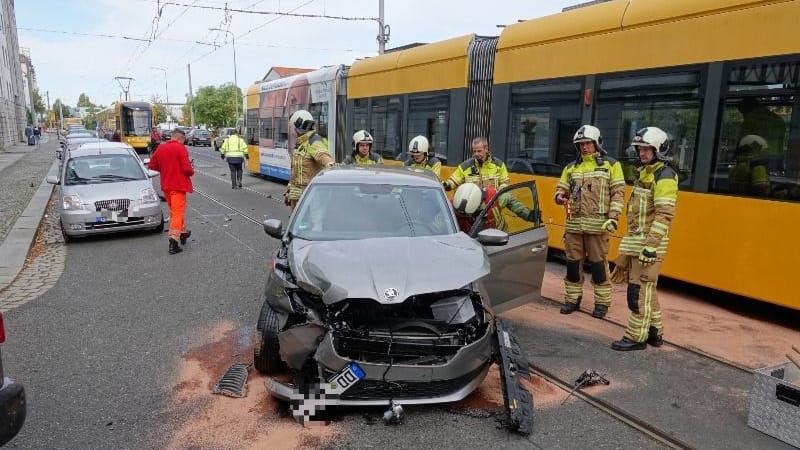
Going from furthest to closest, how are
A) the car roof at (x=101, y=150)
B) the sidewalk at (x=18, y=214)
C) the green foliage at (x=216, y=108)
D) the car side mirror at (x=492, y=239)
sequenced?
the green foliage at (x=216, y=108), the car roof at (x=101, y=150), the sidewalk at (x=18, y=214), the car side mirror at (x=492, y=239)

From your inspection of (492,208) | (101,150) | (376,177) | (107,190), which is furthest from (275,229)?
(101,150)

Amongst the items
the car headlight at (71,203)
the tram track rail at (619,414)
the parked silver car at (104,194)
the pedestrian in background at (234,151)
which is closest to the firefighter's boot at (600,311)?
the tram track rail at (619,414)

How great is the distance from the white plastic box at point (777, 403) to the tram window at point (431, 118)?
6.99m

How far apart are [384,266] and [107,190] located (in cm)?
799

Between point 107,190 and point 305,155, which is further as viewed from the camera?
point 107,190

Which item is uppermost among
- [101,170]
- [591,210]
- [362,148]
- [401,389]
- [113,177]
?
[362,148]

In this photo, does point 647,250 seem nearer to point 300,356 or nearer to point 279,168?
point 300,356

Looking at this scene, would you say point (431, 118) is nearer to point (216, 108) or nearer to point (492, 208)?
point (492, 208)

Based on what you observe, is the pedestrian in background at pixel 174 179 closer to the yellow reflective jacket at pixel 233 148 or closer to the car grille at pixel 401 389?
the car grille at pixel 401 389

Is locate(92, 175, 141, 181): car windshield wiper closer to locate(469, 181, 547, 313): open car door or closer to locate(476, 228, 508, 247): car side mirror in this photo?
locate(469, 181, 547, 313): open car door

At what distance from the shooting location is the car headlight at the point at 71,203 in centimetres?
952

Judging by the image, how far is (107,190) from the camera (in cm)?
992

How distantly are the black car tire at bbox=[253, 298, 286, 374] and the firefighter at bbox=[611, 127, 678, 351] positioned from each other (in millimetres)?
3029

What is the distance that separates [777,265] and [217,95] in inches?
3285
